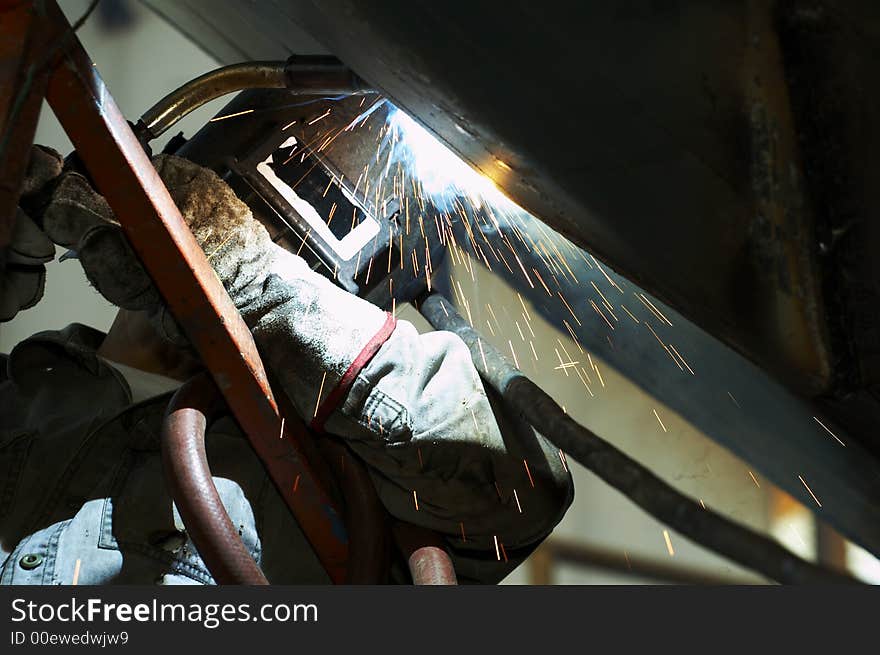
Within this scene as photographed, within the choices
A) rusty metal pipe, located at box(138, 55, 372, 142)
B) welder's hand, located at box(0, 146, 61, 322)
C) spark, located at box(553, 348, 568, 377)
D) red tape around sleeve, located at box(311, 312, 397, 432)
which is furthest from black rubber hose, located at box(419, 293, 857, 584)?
spark, located at box(553, 348, 568, 377)

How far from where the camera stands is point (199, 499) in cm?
136

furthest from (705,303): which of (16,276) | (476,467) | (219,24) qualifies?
(219,24)

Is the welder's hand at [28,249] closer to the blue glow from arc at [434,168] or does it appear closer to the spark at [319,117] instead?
the spark at [319,117]

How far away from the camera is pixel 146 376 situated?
1.87 meters

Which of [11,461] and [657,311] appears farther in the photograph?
[11,461]

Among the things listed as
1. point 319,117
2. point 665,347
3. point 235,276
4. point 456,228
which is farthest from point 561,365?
point 235,276

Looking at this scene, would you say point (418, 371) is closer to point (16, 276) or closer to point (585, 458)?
point (585, 458)

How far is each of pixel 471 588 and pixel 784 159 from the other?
1.90 feet

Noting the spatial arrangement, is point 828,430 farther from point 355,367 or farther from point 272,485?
point 272,485

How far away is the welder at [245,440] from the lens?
1.48 m

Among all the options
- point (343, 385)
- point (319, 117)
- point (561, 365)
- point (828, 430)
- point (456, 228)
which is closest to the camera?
point (828, 430)

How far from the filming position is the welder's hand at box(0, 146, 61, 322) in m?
1.42

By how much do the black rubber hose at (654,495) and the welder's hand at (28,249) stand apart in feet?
2.44

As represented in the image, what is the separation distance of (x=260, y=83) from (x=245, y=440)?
63 cm
